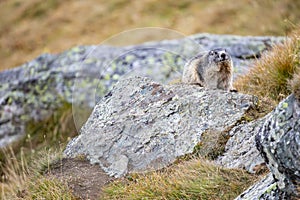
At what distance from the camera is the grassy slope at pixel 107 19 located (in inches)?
890

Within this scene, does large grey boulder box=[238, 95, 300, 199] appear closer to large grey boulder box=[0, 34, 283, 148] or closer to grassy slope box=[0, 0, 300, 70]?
large grey boulder box=[0, 34, 283, 148]

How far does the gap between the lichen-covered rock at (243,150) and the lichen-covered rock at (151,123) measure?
0.28 metres

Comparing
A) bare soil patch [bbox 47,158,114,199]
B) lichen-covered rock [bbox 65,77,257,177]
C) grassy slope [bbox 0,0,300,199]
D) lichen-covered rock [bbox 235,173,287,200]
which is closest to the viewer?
lichen-covered rock [bbox 235,173,287,200]

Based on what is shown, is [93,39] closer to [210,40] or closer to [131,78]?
[210,40]

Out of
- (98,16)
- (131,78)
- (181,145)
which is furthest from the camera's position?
(98,16)

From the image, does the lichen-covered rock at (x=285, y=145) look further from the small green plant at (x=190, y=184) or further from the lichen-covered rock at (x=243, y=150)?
the lichen-covered rock at (x=243, y=150)

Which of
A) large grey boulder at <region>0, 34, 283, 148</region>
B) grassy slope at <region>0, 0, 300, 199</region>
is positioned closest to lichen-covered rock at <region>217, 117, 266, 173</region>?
large grey boulder at <region>0, 34, 283, 148</region>

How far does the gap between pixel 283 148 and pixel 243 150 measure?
190cm

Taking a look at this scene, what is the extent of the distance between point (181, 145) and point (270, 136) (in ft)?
8.63

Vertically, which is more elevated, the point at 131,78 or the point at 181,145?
the point at 131,78

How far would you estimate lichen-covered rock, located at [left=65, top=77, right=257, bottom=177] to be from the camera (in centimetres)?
831

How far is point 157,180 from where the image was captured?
24.4ft

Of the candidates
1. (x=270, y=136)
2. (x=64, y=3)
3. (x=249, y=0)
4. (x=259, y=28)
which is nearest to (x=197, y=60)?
(x=270, y=136)

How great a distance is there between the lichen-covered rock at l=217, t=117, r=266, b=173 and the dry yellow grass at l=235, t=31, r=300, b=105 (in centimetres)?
198
